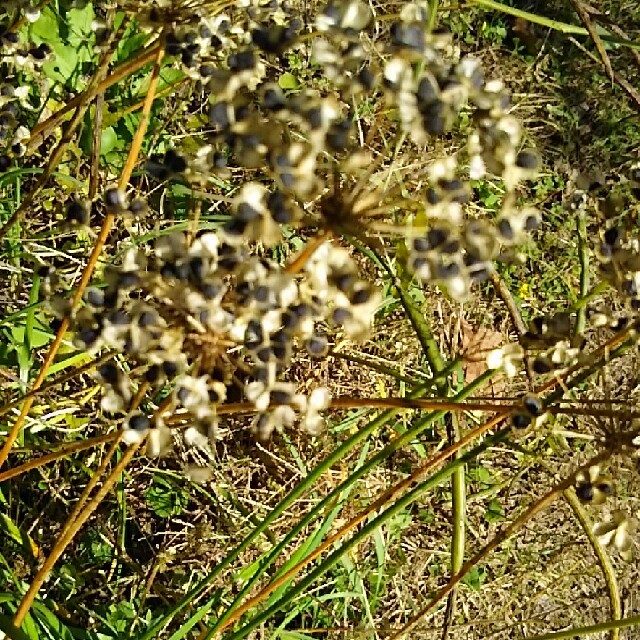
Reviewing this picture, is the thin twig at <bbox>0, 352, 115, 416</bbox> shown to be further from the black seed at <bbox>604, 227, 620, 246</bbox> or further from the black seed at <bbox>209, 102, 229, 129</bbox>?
the black seed at <bbox>604, 227, 620, 246</bbox>

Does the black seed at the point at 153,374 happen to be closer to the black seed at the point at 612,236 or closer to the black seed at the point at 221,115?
the black seed at the point at 221,115

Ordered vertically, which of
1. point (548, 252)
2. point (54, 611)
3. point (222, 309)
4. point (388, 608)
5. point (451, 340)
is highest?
point (222, 309)

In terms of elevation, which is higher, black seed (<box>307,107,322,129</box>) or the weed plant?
black seed (<box>307,107,322,129</box>)

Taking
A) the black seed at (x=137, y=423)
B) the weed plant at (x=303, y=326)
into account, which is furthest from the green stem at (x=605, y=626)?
the black seed at (x=137, y=423)

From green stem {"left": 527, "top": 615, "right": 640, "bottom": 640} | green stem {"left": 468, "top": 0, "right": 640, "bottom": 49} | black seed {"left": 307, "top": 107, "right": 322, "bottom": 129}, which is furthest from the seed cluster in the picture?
green stem {"left": 468, "top": 0, "right": 640, "bottom": 49}

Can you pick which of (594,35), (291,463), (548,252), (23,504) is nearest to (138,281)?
(594,35)

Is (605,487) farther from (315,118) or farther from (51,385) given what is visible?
(51,385)

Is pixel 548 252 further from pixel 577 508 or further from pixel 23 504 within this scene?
pixel 23 504
